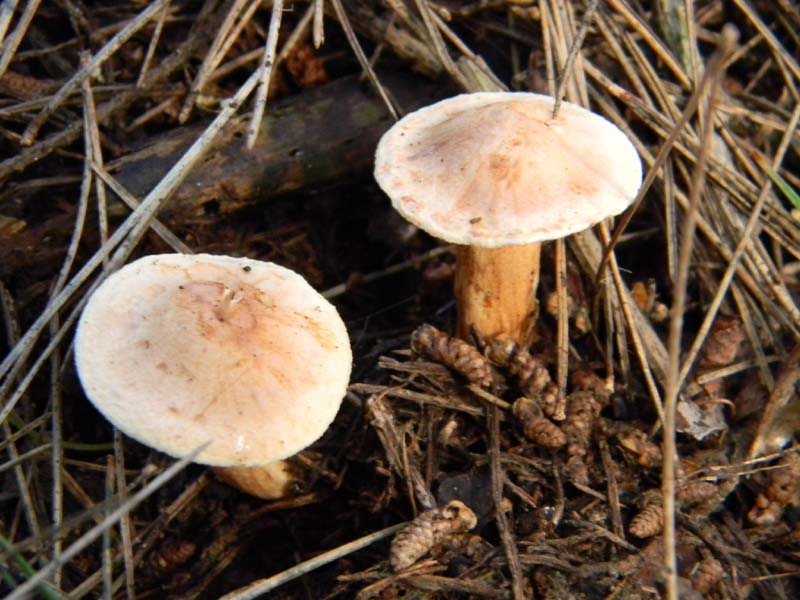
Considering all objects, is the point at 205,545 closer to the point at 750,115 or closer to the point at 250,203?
the point at 250,203

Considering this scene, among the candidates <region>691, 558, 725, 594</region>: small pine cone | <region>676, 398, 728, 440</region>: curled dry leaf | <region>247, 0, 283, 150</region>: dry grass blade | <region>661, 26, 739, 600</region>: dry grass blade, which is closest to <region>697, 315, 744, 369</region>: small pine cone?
<region>676, 398, 728, 440</region>: curled dry leaf

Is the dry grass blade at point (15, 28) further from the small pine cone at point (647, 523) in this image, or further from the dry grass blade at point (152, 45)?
the small pine cone at point (647, 523)

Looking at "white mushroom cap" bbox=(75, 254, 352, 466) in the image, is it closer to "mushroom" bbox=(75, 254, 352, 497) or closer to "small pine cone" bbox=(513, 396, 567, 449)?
"mushroom" bbox=(75, 254, 352, 497)

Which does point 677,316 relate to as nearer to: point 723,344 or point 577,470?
point 577,470

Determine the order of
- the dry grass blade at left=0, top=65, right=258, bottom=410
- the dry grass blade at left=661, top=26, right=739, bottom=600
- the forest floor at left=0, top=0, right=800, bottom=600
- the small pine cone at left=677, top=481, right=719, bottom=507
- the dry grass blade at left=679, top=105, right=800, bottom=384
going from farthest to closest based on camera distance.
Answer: the dry grass blade at left=679, top=105, right=800, bottom=384 < the dry grass blade at left=0, top=65, right=258, bottom=410 < the small pine cone at left=677, top=481, right=719, bottom=507 < the forest floor at left=0, top=0, right=800, bottom=600 < the dry grass blade at left=661, top=26, right=739, bottom=600

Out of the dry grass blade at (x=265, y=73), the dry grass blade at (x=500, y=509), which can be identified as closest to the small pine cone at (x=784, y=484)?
the dry grass blade at (x=500, y=509)

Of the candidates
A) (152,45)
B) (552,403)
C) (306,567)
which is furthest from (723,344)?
(152,45)
